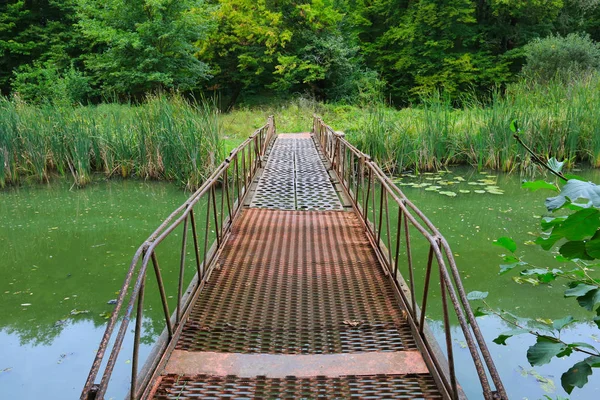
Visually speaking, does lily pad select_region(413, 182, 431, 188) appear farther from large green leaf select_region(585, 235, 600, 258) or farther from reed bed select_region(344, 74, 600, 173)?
large green leaf select_region(585, 235, 600, 258)

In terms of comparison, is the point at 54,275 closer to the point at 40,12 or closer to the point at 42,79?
the point at 42,79

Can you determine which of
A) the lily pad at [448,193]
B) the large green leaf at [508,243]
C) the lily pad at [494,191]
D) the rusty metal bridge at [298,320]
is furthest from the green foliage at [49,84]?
the large green leaf at [508,243]

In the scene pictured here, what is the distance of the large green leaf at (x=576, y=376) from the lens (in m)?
A: 1.25

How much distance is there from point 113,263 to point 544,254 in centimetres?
488

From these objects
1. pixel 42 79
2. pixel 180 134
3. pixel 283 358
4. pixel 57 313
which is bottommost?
pixel 57 313

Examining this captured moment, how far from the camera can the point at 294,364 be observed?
7.66 ft

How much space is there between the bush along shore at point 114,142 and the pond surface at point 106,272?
0.47m

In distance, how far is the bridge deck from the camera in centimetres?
216

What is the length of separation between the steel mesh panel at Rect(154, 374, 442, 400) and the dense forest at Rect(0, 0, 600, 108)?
57.5 feet

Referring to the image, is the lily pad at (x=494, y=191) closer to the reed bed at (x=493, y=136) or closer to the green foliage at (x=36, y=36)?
the reed bed at (x=493, y=136)

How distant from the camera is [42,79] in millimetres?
21062

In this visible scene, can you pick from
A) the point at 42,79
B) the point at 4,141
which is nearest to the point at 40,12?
the point at 42,79

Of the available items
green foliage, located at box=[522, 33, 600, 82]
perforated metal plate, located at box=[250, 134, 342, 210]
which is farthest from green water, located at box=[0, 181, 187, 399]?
green foliage, located at box=[522, 33, 600, 82]

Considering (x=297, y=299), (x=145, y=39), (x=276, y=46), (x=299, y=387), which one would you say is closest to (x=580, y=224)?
(x=299, y=387)
